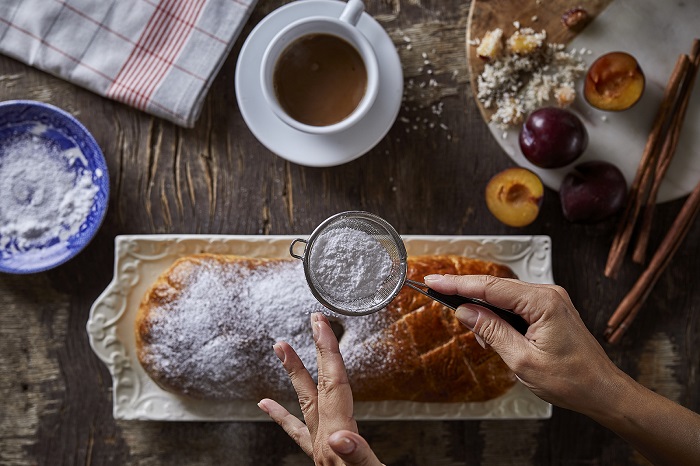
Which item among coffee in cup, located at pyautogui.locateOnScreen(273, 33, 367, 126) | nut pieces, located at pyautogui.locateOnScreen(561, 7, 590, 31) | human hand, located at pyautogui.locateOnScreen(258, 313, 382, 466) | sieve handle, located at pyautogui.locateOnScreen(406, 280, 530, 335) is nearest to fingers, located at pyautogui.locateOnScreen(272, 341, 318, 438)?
human hand, located at pyautogui.locateOnScreen(258, 313, 382, 466)

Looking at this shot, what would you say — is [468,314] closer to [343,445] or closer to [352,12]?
[343,445]

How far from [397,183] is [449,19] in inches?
17.9

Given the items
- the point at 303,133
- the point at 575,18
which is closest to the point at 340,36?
the point at 303,133

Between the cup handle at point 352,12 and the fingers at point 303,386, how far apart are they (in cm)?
76

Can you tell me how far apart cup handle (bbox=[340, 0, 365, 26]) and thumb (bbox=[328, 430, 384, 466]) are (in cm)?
93

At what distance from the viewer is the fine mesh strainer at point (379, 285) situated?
125cm

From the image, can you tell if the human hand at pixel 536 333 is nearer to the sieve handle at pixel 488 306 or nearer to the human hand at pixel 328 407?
the sieve handle at pixel 488 306

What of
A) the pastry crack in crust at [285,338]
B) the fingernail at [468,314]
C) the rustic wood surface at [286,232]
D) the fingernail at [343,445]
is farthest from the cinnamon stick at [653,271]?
the fingernail at [343,445]

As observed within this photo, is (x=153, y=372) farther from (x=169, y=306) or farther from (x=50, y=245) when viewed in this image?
(x=50, y=245)

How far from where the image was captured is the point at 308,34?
1566 millimetres

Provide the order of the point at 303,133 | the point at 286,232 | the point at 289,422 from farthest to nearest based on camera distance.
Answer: the point at 286,232 < the point at 303,133 < the point at 289,422

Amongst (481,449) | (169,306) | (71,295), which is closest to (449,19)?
(169,306)

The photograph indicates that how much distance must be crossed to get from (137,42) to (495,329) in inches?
46.4

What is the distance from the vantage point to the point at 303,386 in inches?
51.8
